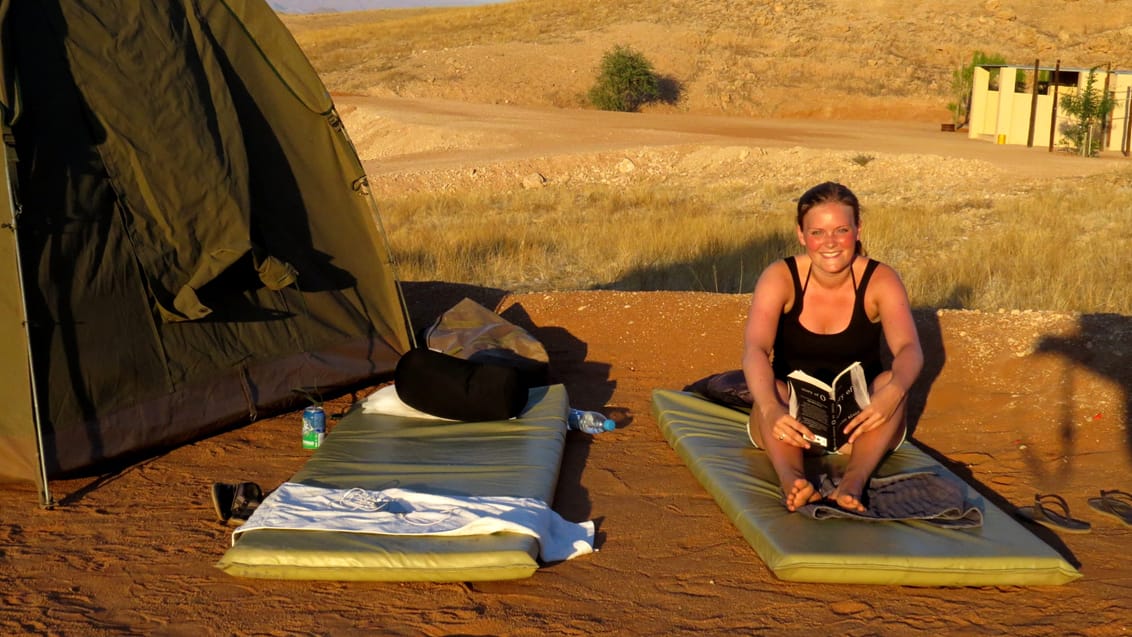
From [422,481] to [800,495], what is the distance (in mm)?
1632

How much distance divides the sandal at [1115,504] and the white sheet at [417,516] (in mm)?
2209

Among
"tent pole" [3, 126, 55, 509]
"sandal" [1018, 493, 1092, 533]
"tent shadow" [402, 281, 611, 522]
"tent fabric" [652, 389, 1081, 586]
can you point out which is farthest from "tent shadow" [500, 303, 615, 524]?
"tent pole" [3, 126, 55, 509]

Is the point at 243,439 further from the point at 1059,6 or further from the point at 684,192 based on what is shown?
the point at 1059,6

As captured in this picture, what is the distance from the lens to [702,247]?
12.3m

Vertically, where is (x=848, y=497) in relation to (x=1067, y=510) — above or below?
above

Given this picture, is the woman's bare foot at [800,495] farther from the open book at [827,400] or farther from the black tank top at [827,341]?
the black tank top at [827,341]

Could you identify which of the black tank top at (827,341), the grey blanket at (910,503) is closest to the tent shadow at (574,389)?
the grey blanket at (910,503)

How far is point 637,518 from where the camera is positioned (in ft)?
16.0

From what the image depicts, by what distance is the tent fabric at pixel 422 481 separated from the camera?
4.12m

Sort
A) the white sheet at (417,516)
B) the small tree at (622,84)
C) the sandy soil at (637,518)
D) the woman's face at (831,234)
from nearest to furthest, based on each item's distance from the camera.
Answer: the sandy soil at (637,518), the white sheet at (417,516), the woman's face at (831,234), the small tree at (622,84)

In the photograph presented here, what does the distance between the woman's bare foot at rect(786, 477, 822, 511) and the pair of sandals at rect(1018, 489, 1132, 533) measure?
0.99 metres

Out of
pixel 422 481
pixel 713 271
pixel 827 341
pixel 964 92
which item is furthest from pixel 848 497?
pixel 964 92

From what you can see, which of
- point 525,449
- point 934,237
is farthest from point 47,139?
point 934,237

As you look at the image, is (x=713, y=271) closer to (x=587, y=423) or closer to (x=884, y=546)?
(x=587, y=423)
